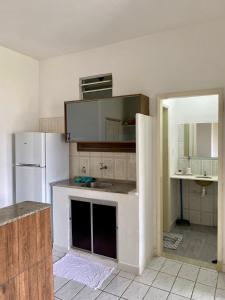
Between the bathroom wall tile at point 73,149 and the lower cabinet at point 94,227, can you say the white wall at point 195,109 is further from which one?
the lower cabinet at point 94,227

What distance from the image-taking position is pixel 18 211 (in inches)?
56.3

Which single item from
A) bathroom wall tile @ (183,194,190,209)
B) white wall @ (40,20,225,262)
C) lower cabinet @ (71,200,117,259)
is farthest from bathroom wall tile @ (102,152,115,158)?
bathroom wall tile @ (183,194,190,209)

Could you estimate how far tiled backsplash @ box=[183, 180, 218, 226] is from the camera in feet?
12.8

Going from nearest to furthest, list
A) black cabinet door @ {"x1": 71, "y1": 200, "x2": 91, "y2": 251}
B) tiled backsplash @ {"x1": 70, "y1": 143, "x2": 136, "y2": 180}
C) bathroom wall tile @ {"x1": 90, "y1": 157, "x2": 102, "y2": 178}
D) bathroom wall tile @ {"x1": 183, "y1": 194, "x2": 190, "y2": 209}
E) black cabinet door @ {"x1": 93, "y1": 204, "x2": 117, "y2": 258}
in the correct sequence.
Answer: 1. black cabinet door @ {"x1": 93, "y1": 204, "x2": 117, "y2": 258}
2. black cabinet door @ {"x1": 71, "y1": 200, "x2": 91, "y2": 251}
3. tiled backsplash @ {"x1": 70, "y1": 143, "x2": 136, "y2": 180}
4. bathroom wall tile @ {"x1": 90, "y1": 157, "x2": 102, "y2": 178}
5. bathroom wall tile @ {"x1": 183, "y1": 194, "x2": 190, "y2": 209}

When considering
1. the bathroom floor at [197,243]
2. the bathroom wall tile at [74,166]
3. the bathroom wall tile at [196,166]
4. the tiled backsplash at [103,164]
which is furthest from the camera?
the bathroom wall tile at [196,166]

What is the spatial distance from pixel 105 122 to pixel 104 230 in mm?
1339

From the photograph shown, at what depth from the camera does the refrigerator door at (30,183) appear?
3059mm

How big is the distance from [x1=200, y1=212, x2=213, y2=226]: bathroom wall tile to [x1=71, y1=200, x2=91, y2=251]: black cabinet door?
7.06ft

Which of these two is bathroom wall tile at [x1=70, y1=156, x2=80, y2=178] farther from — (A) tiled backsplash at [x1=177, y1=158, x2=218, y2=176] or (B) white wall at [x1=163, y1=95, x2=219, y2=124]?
(A) tiled backsplash at [x1=177, y1=158, x2=218, y2=176]

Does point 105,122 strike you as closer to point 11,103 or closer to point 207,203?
point 11,103

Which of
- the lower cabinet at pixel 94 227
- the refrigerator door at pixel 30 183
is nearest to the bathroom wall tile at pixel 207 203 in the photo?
the lower cabinet at pixel 94 227

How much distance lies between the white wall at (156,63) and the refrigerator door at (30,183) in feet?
3.46

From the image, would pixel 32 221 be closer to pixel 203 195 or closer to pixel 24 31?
pixel 24 31

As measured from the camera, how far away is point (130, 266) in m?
2.62
